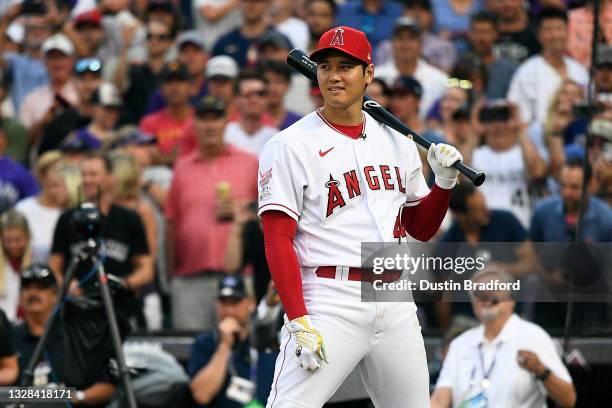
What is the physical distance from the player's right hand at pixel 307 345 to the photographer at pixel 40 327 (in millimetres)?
2475

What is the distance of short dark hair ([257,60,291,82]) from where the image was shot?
8.89 m

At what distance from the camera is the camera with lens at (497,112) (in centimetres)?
827

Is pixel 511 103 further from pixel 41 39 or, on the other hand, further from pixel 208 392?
pixel 41 39

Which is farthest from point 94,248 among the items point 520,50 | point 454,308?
point 520,50

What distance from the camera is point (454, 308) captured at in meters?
7.48

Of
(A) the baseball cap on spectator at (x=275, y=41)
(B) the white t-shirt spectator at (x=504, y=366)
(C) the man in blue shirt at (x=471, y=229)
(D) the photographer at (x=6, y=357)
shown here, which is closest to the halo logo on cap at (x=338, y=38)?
(B) the white t-shirt spectator at (x=504, y=366)

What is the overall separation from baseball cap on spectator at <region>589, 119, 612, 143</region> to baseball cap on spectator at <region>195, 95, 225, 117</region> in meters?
2.42

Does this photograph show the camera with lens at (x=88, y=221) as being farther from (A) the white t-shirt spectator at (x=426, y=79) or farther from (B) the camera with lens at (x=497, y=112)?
(A) the white t-shirt spectator at (x=426, y=79)

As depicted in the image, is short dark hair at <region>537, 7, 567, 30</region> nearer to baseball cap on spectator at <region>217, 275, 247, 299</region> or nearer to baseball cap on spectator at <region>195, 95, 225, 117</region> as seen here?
baseball cap on spectator at <region>195, 95, 225, 117</region>

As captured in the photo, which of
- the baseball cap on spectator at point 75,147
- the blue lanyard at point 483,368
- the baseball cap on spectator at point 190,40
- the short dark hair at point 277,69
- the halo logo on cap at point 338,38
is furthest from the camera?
the baseball cap on spectator at point 190,40

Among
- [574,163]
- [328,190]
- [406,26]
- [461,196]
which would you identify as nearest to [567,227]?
[574,163]

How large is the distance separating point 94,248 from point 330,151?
6.44ft

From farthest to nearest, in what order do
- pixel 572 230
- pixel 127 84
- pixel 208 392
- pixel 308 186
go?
pixel 127 84, pixel 572 230, pixel 208 392, pixel 308 186

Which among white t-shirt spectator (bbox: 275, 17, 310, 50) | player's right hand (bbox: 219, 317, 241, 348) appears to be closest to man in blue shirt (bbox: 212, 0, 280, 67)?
white t-shirt spectator (bbox: 275, 17, 310, 50)
